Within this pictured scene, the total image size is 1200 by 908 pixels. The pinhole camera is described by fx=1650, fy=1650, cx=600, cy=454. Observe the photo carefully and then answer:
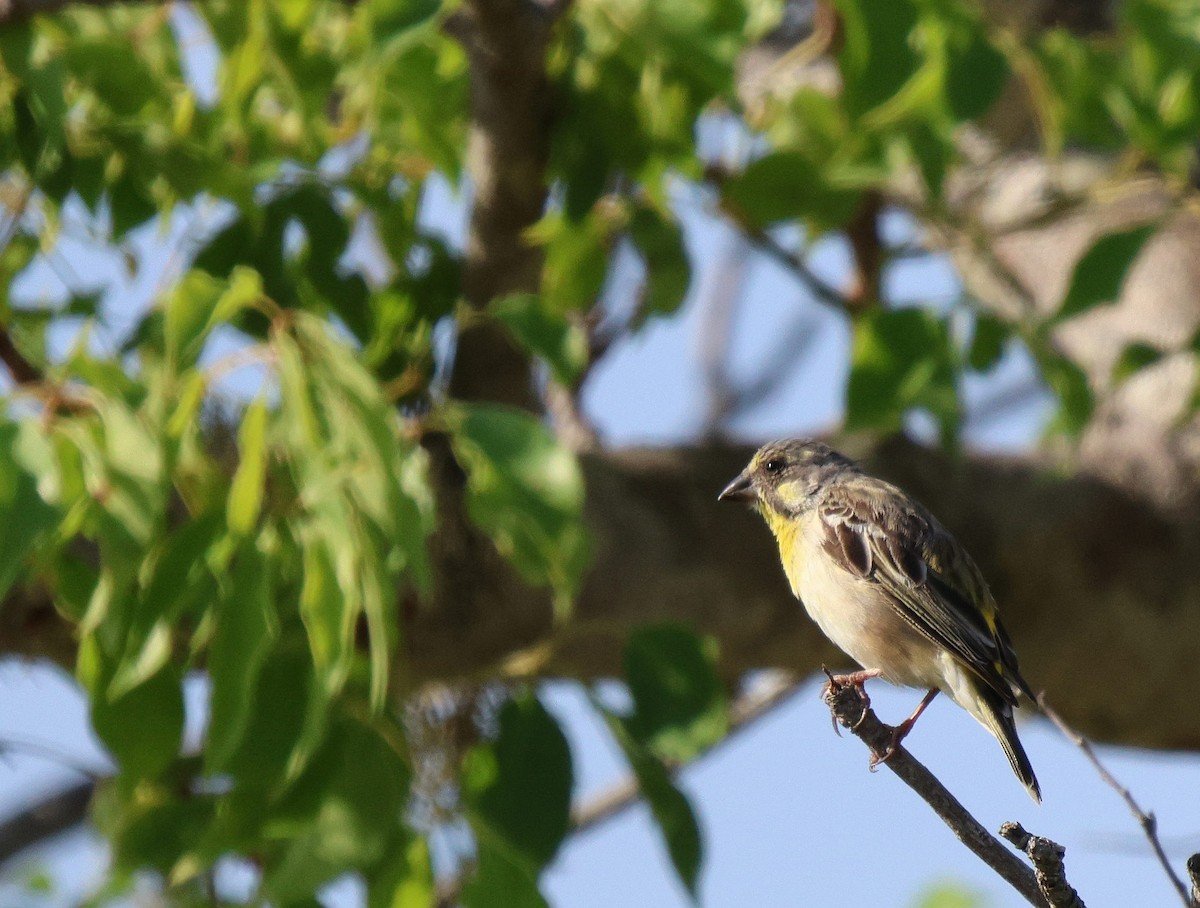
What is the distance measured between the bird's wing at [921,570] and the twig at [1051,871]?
4.02 feet

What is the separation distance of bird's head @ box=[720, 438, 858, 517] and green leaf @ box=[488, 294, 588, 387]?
49cm

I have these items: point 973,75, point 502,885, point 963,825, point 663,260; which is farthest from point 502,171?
point 963,825

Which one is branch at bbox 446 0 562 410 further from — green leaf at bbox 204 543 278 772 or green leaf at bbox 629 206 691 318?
green leaf at bbox 204 543 278 772

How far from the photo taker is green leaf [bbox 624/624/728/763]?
3938 millimetres

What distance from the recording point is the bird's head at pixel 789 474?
4.01 metres

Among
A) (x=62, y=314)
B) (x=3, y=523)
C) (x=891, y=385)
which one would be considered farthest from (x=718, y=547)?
(x=3, y=523)

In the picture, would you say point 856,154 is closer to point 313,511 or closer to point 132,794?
point 313,511

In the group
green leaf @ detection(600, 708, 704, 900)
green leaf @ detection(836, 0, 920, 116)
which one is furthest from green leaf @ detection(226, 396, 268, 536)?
green leaf @ detection(836, 0, 920, 116)

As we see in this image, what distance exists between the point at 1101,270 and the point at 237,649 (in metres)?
2.51

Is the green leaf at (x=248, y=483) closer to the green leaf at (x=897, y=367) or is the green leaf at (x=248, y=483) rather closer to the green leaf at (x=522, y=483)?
the green leaf at (x=522, y=483)

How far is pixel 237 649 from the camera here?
10.0 feet

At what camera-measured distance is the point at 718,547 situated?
17.3 ft

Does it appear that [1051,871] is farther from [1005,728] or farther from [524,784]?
[524,784]

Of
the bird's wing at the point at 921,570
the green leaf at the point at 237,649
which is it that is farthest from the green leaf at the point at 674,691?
the green leaf at the point at 237,649
